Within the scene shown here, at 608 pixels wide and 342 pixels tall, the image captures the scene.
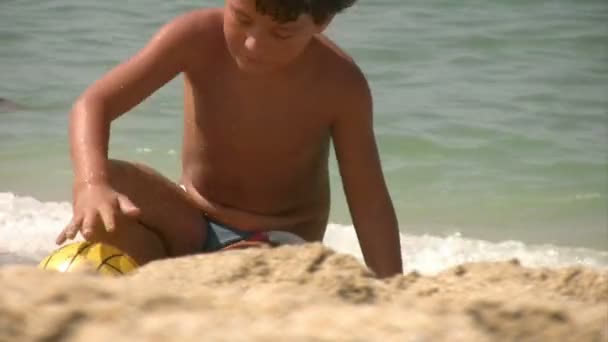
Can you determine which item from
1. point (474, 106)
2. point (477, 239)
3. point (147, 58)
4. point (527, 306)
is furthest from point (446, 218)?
point (527, 306)

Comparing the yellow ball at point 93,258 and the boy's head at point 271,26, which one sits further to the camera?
the boy's head at point 271,26

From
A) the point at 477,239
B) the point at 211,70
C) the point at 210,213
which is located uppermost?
the point at 211,70

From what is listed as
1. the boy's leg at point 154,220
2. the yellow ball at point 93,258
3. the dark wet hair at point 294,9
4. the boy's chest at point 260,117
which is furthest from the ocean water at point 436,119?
the dark wet hair at point 294,9

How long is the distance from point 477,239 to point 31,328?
16.8ft

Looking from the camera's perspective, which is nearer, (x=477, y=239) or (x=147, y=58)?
(x=147, y=58)

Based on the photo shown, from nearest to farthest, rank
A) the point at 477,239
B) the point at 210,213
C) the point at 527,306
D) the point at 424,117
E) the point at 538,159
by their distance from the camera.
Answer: the point at 527,306, the point at 210,213, the point at 477,239, the point at 538,159, the point at 424,117

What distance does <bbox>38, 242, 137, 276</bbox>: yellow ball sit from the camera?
3396 millimetres

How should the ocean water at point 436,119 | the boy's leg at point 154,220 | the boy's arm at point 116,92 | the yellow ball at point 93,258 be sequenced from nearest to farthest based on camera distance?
the yellow ball at point 93,258 → the boy's arm at point 116,92 → the boy's leg at point 154,220 → the ocean water at point 436,119

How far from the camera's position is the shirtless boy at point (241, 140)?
387 cm

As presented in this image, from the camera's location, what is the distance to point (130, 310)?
1.73 m

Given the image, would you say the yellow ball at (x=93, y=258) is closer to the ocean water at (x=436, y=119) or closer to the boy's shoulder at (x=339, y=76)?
the boy's shoulder at (x=339, y=76)

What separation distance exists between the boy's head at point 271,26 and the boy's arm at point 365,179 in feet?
1.16

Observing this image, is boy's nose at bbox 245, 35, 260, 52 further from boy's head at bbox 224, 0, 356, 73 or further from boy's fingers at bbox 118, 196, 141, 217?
boy's fingers at bbox 118, 196, 141, 217

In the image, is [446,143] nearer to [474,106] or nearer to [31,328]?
[474,106]
